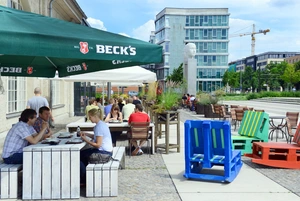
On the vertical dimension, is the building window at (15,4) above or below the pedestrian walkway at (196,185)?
above

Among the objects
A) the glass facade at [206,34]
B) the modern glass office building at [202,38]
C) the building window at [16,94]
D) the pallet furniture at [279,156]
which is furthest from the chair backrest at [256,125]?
the glass facade at [206,34]

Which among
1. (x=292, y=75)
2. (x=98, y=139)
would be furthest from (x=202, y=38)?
(x=98, y=139)

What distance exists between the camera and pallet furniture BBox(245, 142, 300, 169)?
808 centimetres

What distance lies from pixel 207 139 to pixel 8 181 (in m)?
3.39

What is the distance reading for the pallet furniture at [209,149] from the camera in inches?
263

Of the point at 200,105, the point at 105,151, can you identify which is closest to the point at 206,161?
the point at 105,151

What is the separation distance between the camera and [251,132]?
9539 mm

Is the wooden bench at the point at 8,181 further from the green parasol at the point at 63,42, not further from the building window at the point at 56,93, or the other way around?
the building window at the point at 56,93

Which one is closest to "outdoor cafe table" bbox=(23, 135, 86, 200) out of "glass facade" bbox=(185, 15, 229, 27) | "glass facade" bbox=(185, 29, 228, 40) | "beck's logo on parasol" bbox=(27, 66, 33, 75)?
"beck's logo on parasol" bbox=(27, 66, 33, 75)

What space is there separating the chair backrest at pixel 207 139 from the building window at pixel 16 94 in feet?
27.8

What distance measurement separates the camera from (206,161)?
6.79 m

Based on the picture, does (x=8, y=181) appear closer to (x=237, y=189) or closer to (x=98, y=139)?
(x=98, y=139)

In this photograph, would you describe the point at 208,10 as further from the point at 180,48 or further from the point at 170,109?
the point at 170,109

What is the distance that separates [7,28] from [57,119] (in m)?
16.5
